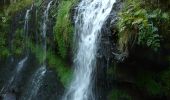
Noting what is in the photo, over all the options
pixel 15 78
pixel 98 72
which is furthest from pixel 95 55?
pixel 15 78

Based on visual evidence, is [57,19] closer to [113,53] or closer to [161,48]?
[113,53]

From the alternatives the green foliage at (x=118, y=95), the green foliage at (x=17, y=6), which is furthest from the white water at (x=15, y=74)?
the green foliage at (x=118, y=95)

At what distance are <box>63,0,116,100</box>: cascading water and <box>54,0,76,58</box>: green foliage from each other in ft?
0.93

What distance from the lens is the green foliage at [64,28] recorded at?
900 centimetres

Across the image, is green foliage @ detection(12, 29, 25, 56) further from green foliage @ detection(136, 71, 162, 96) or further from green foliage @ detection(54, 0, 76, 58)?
green foliage @ detection(136, 71, 162, 96)

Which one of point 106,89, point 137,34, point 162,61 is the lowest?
point 106,89

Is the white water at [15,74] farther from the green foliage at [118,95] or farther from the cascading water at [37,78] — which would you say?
the green foliage at [118,95]

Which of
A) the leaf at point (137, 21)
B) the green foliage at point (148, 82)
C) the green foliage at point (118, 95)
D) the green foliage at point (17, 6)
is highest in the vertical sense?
the green foliage at point (17, 6)

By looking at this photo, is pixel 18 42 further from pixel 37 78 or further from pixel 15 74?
pixel 37 78

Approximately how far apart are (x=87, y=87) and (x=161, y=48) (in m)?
1.92

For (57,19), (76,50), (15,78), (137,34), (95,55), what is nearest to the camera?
(137,34)

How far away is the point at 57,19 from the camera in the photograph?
374 inches

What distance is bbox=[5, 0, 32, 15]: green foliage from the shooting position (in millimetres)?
11277

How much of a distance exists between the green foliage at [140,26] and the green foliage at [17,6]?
4510mm
